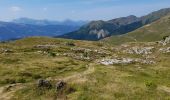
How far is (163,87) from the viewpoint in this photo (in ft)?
203

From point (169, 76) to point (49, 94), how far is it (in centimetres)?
3239

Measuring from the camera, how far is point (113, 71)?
7519 cm

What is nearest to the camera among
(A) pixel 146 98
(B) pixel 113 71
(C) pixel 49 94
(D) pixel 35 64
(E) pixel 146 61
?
(A) pixel 146 98

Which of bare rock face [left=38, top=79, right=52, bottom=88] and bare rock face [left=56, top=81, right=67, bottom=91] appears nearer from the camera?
bare rock face [left=56, top=81, right=67, bottom=91]

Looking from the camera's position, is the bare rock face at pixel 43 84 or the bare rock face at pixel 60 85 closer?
the bare rock face at pixel 60 85

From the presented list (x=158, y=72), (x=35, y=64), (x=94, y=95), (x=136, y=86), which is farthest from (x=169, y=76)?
(x=35, y=64)

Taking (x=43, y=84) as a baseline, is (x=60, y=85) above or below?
below

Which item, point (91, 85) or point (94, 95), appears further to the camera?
point (91, 85)

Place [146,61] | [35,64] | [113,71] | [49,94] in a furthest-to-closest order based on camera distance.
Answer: [146,61] → [35,64] → [113,71] → [49,94]

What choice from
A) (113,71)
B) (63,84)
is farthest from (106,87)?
(113,71)

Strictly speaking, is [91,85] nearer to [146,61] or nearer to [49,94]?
[49,94]

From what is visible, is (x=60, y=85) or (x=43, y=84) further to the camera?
(x=43, y=84)

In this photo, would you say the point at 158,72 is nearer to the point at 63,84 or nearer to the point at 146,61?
the point at 146,61

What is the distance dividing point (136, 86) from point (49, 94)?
15.6m
